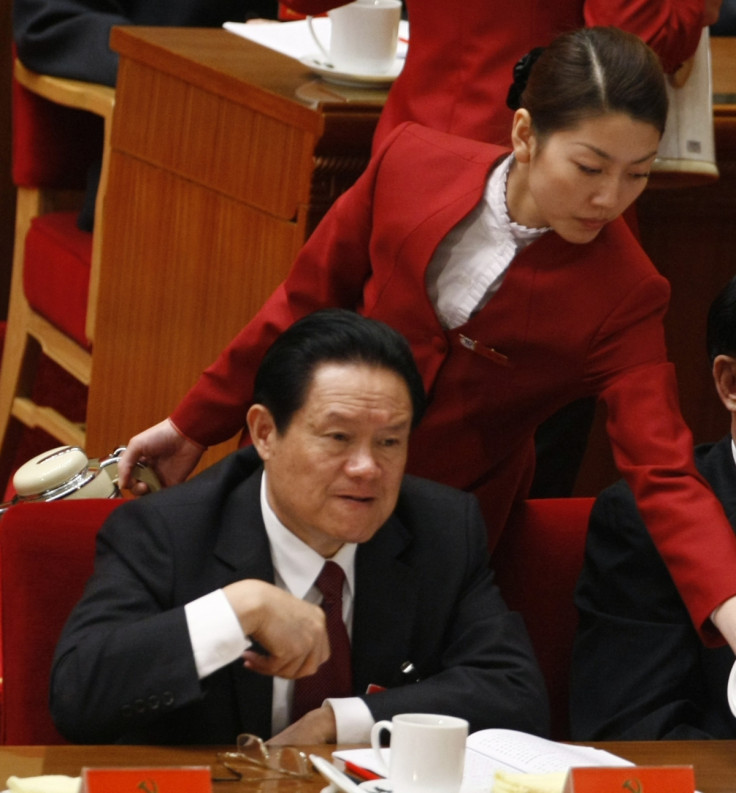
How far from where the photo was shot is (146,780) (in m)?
1.38

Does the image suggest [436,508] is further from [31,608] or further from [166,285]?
[166,285]

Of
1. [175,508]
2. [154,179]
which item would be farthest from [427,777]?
[154,179]

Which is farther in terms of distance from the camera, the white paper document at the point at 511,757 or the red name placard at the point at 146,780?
the white paper document at the point at 511,757

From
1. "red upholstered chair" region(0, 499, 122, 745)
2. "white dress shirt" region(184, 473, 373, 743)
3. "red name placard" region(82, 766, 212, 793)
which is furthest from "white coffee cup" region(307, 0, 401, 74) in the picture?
"red name placard" region(82, 766, 212, 793)

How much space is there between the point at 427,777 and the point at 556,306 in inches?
30.1

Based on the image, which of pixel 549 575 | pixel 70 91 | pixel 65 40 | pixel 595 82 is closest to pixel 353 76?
pixel 595 82

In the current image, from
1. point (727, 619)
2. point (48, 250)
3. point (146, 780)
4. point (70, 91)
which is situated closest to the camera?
point (146, 780)

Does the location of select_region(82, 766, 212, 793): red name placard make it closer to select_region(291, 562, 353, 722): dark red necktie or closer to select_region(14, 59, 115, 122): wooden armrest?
select_region(291, 562, 353, 722): dark red necktie

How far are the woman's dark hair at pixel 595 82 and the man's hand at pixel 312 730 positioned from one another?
2.41ft

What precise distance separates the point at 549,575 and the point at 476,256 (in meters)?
0.45

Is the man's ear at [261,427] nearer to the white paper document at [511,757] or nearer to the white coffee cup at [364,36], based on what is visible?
the white paper document at [511,757]

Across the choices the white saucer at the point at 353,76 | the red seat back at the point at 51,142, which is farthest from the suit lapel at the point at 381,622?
the red seat back at the point at 51,142

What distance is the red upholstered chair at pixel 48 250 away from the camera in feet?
11.9

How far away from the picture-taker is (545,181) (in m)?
1.96
